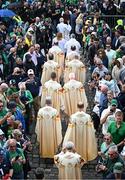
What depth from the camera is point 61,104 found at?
62.4ft

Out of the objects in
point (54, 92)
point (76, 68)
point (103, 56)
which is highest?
point (103, 56)

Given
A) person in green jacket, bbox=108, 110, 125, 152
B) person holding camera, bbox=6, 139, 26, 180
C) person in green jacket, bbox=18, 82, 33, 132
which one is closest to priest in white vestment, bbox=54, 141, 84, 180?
person holding camera, bbox=6, 139, 26, 180

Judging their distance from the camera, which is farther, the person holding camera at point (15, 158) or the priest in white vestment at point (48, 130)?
the priest in white vestment at point (48, 130)

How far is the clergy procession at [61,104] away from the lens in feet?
48.8

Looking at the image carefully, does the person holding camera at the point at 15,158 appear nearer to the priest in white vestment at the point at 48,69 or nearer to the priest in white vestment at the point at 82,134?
the priest in white vestment at the point at 82,134

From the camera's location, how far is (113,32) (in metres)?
25.6

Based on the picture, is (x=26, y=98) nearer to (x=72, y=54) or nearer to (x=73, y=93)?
(x=73, y=93)

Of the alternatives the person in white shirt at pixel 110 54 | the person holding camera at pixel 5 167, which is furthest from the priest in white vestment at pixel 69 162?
the person in white shirt at pixel 110 54

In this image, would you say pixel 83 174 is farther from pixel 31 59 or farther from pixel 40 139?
pixel 31 59

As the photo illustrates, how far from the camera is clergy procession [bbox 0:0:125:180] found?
48.8 feet

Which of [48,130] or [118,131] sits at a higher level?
[118,131]

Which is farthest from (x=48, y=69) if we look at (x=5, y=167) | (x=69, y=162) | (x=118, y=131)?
(x=5, y=167)

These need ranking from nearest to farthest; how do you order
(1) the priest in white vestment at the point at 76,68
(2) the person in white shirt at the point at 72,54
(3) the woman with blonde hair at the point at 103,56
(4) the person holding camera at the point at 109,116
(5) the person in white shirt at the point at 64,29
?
(4) the person holding camera at the point at 109,116, (3) the woman with blonde hair at the point at 103,56, (1) the priest in white vestment at the point at 76,68, (2) the person in white shirt at the point at 72,54, (5) the person in white shirt at the point at 64,29

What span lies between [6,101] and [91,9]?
14062 mm
